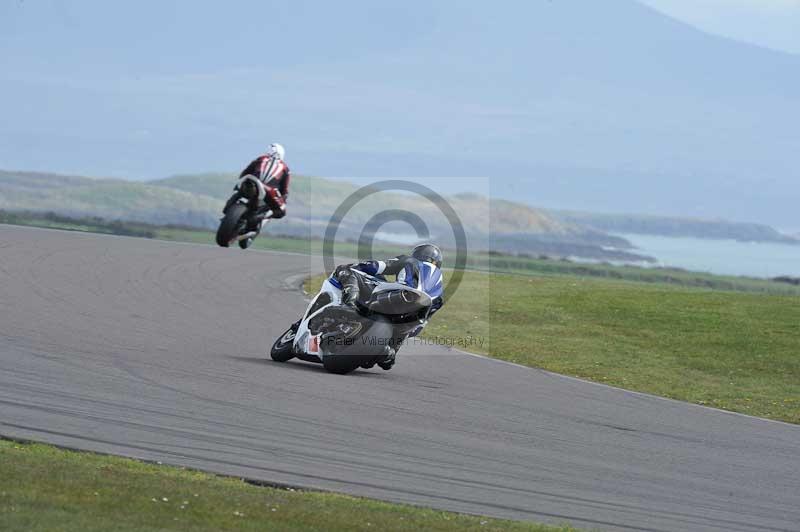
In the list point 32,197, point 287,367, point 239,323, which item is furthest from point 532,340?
point 32,197

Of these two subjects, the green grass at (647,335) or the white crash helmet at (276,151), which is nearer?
the white crash helmet at (276,151)

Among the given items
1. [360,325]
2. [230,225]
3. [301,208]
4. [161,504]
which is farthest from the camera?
[301,208]

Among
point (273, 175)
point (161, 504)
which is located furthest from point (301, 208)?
point (161, 504)

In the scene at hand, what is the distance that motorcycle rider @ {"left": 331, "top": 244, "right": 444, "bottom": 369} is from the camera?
15047 millimetres

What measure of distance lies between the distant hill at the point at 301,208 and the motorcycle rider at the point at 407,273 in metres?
38.9

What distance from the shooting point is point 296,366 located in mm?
16031

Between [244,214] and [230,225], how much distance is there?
0.24 m

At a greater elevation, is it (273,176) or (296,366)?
(273,176)

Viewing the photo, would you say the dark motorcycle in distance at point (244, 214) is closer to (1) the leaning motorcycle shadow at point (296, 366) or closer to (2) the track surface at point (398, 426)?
(2) the track surface at point (398, 426)

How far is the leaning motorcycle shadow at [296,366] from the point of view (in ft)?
51.7

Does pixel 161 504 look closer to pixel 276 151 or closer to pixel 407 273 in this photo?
pixel 407 273

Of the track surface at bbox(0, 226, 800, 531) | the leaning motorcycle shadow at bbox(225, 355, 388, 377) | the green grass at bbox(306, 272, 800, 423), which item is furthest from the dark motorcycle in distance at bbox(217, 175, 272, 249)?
the green grass at bbox(306, 272, 800, 423)

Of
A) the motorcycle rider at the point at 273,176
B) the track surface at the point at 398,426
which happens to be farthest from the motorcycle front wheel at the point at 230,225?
the track surface at the point at 398,426

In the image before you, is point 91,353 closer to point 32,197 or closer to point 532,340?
point 532,340
